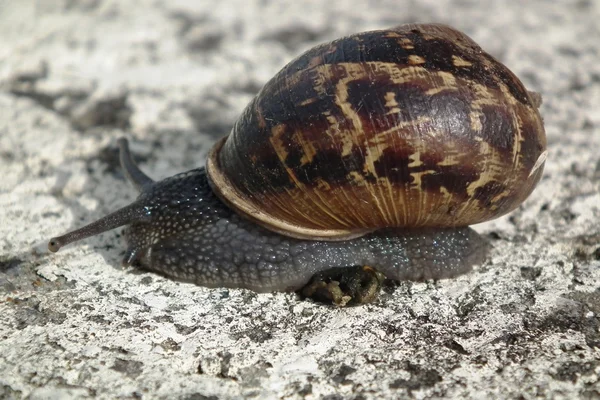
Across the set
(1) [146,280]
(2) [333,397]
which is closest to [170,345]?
(1) [146,280]

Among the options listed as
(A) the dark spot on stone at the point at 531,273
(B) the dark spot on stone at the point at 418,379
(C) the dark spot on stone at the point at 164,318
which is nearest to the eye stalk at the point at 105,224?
(C) the dark spot on stone at the point at 164,318

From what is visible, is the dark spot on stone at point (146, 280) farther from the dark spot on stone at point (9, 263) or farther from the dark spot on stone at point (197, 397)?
the dark spot on stone at point (197, 397)

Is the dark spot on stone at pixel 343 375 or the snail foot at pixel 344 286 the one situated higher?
the snail foot at pixel 344 286

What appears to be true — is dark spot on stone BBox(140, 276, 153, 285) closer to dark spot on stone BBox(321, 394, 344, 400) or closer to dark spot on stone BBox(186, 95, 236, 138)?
dark spot on stone BBox(321, 394, 344, 400)

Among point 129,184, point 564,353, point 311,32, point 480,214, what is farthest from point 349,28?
point 564,353

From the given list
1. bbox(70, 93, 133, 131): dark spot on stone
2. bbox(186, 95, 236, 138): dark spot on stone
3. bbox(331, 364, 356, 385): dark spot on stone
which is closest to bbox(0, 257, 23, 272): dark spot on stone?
bbox(70, 93, 133, 131): dark spot on stone

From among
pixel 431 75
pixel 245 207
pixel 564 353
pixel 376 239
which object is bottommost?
pixel 564 353

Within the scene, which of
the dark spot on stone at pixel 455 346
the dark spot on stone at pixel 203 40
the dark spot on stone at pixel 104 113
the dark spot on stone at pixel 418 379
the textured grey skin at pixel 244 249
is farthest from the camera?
the dark spot on stone at pixel 203 40

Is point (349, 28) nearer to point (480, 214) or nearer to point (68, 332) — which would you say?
point (480, 214)
